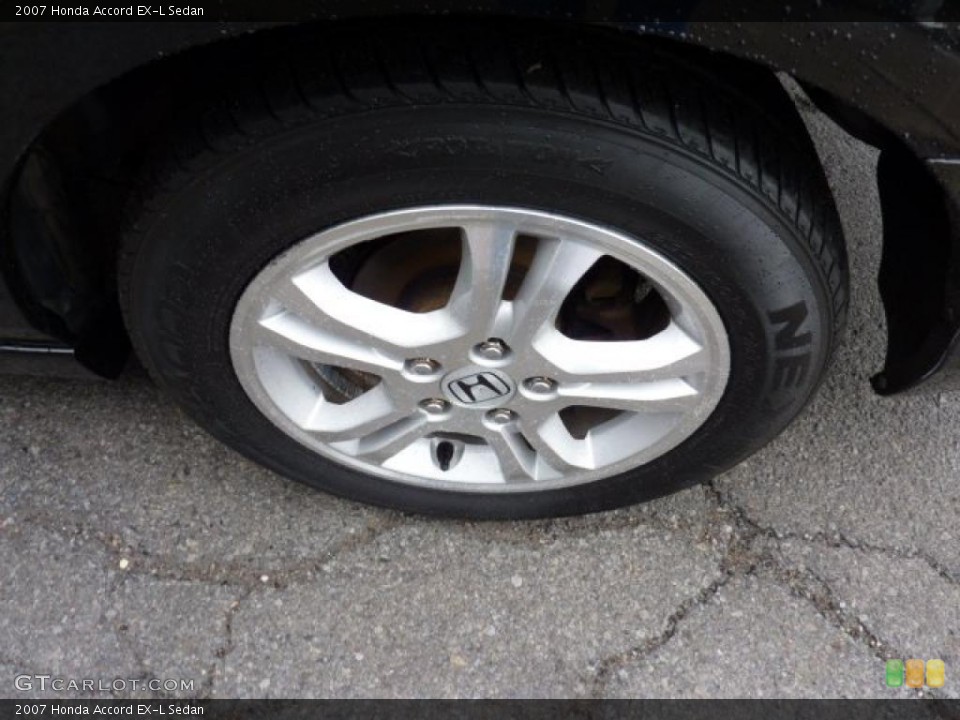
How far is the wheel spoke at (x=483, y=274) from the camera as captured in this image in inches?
55.5

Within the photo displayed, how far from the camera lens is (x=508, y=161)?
52.0 inches

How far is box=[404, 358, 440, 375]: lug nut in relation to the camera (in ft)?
5.36

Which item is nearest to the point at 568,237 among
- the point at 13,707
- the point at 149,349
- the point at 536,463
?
the point at 536,463

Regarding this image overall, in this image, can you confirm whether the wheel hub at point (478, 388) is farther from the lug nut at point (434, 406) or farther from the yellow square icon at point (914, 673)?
the yellow square icon at point (914, 673)

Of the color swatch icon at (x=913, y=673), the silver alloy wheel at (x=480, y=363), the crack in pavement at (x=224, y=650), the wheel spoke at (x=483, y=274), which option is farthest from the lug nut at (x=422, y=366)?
the color swatch icon at (x=913, y=673)

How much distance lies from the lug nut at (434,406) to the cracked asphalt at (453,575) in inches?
14.3

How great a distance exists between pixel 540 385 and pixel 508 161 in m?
0.46

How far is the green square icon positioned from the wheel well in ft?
3.30

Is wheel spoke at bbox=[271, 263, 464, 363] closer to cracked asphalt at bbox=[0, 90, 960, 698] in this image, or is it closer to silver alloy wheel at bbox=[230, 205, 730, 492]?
silver alloy wheel at bbox=[230, 205, 730, 492]

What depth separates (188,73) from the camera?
1431mm

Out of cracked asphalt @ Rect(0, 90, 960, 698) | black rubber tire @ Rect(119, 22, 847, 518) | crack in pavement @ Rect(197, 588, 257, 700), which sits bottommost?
crack in pavement @ Rect(197, 588, 257, 700)

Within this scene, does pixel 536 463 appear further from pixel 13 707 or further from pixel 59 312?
pixel 13 707

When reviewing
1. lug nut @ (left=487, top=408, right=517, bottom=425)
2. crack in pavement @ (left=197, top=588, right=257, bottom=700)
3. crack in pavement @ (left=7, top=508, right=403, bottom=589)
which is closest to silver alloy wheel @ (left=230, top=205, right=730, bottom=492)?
lug nut @ (left=487, top=408, right=517, bottom=425)

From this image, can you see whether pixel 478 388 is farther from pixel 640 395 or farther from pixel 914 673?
pixel 914 673
